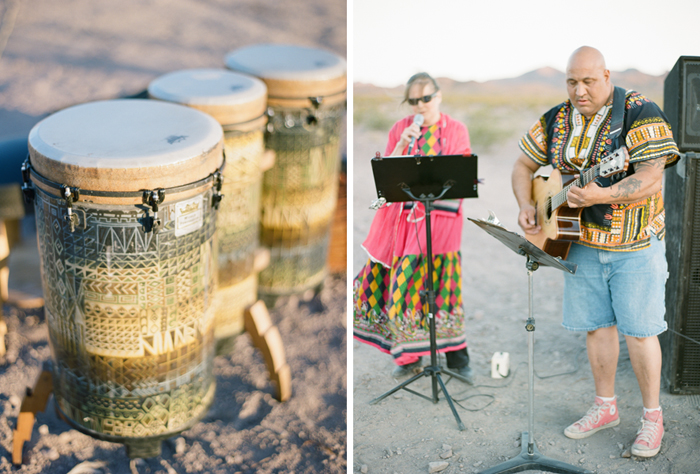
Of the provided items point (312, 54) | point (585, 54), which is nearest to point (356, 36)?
point (312, 54)

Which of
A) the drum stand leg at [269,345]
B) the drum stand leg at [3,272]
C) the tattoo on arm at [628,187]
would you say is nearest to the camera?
the tattoo on arm at [628,187]

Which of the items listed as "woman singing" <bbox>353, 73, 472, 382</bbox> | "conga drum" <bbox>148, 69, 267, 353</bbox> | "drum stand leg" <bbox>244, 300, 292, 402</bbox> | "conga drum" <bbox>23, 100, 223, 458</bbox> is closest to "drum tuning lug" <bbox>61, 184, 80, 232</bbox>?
"conga drum" <bbox>23, 100, 223, 458</bbox>

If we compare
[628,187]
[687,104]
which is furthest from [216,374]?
[687,104]

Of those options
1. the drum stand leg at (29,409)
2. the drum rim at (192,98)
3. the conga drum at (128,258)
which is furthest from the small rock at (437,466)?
the drum rim at (192,98)

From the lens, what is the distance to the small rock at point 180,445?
112 inches

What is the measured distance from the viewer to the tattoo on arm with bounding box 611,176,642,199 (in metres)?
2.31

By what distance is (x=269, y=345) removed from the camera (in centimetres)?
321

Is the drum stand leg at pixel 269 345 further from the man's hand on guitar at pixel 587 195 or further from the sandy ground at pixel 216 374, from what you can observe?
the man's hand on guitar at pixel 587 195

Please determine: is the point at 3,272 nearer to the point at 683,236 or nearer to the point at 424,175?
the point at 424,175

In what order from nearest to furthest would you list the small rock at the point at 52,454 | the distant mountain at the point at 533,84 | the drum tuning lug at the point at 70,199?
the drum tuning lug at the point at 70,199, the small rock at the point at 52,454, the distant mountain at the point at 533,84

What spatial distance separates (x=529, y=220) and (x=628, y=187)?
54 centimetres

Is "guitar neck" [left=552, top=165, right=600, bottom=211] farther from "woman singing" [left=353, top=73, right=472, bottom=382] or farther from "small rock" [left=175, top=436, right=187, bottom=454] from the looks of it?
"small rock" [left=175, top=436, right=187, bottom=454]

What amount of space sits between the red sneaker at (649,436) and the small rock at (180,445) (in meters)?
1.87

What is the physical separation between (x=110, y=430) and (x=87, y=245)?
31.6 inches
